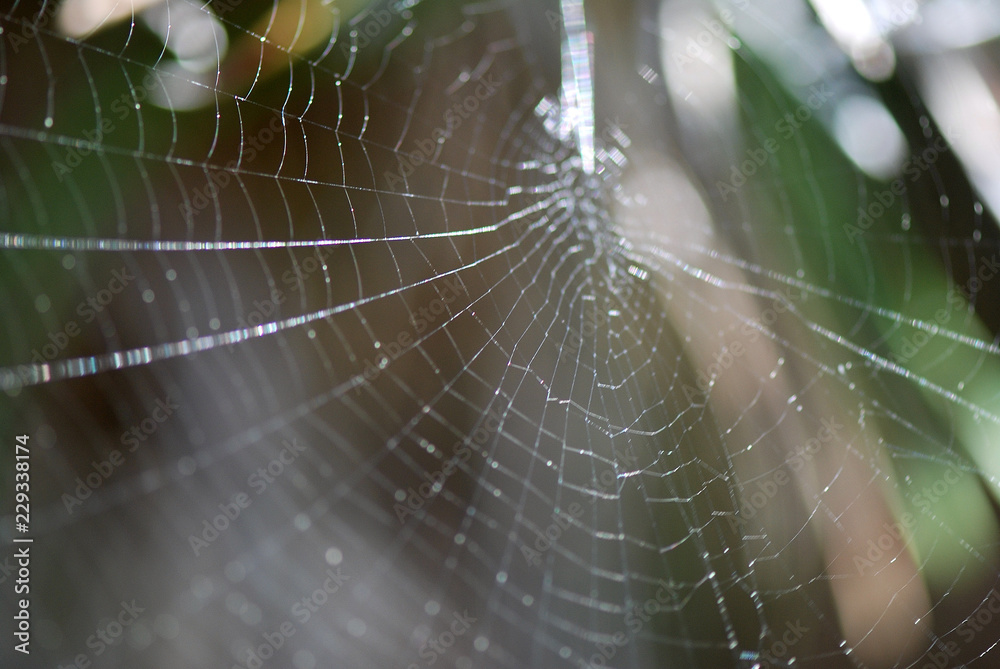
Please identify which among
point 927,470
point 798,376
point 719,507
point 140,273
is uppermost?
point 140,273

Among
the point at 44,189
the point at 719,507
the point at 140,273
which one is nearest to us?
the point at 44,189

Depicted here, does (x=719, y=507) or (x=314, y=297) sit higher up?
(x=314, y=297)

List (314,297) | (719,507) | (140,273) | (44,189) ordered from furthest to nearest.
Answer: (719,507) → (314,297) → (140,273) → (44,189)

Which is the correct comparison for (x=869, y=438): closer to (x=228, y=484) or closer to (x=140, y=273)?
(x=228, y=484)

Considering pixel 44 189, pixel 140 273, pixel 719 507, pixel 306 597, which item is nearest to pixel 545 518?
pixel 719 507

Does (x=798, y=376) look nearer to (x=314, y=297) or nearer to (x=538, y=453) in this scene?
(x=538, y=453)

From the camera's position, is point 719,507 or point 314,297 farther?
point 719,507
